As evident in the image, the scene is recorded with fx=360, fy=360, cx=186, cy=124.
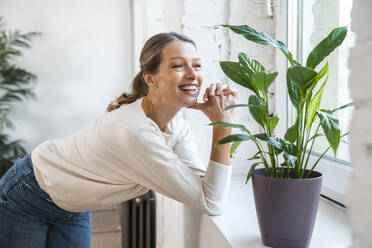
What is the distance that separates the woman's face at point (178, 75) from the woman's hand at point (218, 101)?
0.17ft

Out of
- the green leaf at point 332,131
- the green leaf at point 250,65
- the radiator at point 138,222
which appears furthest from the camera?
the radiator at point 138,222

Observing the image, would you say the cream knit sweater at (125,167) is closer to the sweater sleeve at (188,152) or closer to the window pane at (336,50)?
the sweater sleeve at (188,152)

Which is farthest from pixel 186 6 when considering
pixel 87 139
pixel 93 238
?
pixel 93 238

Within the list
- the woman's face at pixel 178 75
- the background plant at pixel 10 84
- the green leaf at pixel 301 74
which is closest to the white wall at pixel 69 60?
the background plant at pixel 10 84

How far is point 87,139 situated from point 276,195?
74 cm

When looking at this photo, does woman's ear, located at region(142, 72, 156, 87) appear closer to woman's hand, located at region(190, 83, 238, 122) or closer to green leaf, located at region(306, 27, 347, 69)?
woman's hand, located at region(190, 83, 238, 122)

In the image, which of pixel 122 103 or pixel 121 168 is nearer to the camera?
pixel 121 168

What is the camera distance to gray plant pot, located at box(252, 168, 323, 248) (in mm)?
749

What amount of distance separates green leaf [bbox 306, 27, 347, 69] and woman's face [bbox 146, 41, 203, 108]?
497mm

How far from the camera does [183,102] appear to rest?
3.86 feet

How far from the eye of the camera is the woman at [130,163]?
1.04 meters

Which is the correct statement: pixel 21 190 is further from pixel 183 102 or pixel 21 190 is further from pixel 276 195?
pixel 276 195

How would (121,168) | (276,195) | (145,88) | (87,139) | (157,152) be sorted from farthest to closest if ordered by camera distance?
(145,88)
(87,139)
(121,168)
(157,152)
(276,195)

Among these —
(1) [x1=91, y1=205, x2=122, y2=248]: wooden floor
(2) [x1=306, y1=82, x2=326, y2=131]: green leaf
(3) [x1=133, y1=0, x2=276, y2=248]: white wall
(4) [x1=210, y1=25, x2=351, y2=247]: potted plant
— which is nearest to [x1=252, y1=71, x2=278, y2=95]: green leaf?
(4) [x1=210, y1=25, x2=351, y2=247]: potted plant
